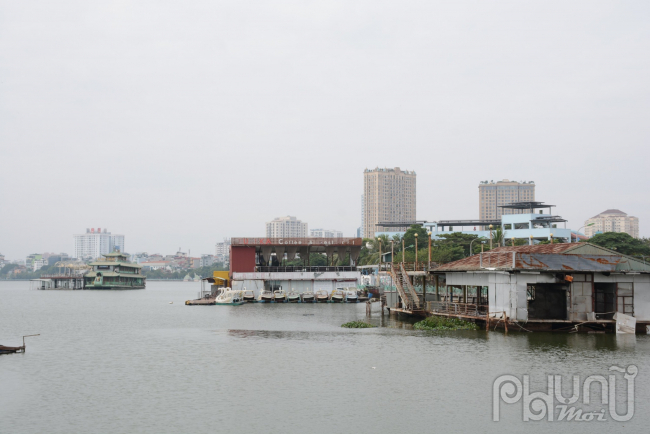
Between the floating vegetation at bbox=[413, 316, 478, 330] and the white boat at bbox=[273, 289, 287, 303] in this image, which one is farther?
the white boat at bbox=[273, 289, 287, 303]

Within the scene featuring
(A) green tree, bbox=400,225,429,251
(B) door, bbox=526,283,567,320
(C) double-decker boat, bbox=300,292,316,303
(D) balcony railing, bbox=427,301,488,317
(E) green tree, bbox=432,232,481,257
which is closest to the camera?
(B) door, bbox=526,283,567,320

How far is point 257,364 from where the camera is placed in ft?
110

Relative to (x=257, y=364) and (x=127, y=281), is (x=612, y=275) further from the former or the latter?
(x=127, y=281)

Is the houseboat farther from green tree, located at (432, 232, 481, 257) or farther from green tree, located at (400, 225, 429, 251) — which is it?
green tree, located at (432, 232, 481, 257)

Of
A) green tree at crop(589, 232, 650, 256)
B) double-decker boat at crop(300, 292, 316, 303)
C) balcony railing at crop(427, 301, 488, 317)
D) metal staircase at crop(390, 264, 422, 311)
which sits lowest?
double-decker boat at crop(300, 292, 316, 303)

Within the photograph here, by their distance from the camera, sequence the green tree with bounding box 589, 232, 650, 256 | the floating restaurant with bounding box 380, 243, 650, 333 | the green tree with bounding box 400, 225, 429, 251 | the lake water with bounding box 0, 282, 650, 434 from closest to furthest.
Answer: the lake water with bounding box 0, 282, 650, 434
the floating restaurant with bounding box 380, 243, 650, 333
the green tree with bounding box 589, 232, 650, 256
the green tree with bounding box 400, 225, 429, 251

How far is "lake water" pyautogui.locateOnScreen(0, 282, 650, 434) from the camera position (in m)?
21.9

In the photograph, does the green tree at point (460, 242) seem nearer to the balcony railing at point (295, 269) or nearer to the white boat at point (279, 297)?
the balcony railing at point (295, 269)

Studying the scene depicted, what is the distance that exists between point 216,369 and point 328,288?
2714 inches

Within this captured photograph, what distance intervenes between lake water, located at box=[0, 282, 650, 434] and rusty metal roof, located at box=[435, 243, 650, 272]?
4858mm

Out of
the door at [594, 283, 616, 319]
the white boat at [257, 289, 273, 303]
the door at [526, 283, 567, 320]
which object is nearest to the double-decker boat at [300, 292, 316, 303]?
the white boat at [257, 289, 273, 303]

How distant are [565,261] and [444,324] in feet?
34.1

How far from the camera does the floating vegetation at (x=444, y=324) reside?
48.5m

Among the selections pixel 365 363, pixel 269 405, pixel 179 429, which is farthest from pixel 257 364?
pixel 179 429
